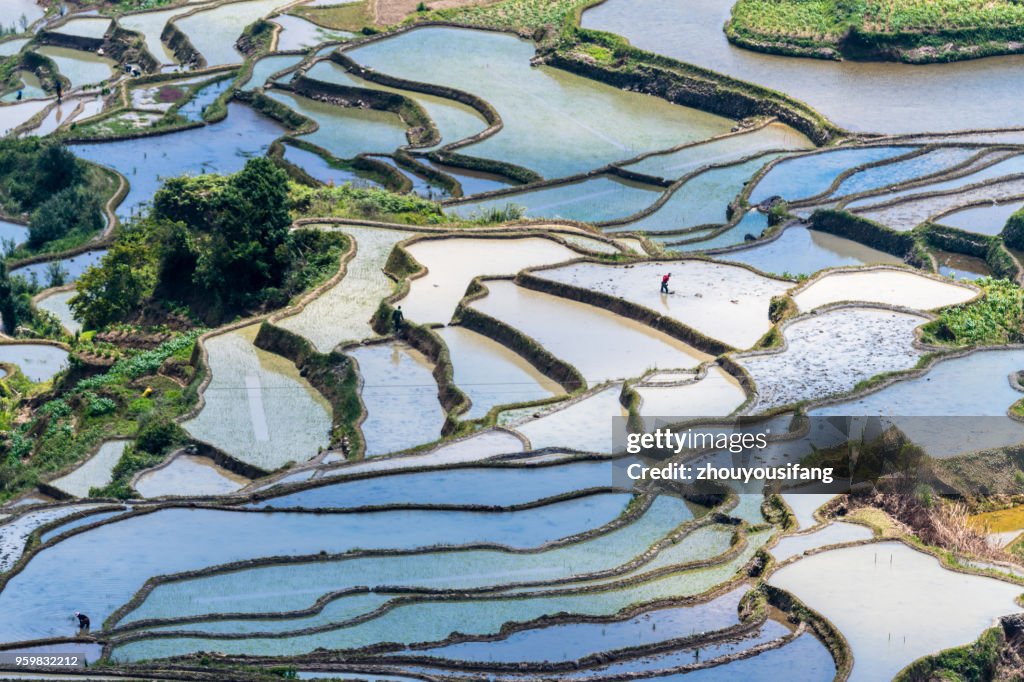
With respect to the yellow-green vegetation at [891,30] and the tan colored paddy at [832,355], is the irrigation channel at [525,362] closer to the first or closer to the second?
the tan colored paddy at [832,355]

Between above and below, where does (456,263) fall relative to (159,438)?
above

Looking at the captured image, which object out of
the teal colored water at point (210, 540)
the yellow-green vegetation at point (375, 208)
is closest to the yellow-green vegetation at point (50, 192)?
the yellow-green vegetation at point (375, 208)

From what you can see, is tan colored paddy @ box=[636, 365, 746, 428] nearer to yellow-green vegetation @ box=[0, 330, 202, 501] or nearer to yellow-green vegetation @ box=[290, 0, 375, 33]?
yellow-green vegetation @ box=[0, 330, 202, 501]

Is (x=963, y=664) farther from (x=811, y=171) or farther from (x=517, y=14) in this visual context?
(x=517, y=14)

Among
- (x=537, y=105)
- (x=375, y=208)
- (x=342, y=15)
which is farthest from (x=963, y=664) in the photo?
(x=342, y=15)

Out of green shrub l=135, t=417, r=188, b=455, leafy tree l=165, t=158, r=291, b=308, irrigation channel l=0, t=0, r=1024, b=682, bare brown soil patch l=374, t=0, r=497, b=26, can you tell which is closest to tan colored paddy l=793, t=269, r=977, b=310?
irrigation channel l=0, t=0, r=1024, b=682

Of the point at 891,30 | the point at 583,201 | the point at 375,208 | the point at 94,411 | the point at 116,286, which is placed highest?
the point at 891,30
